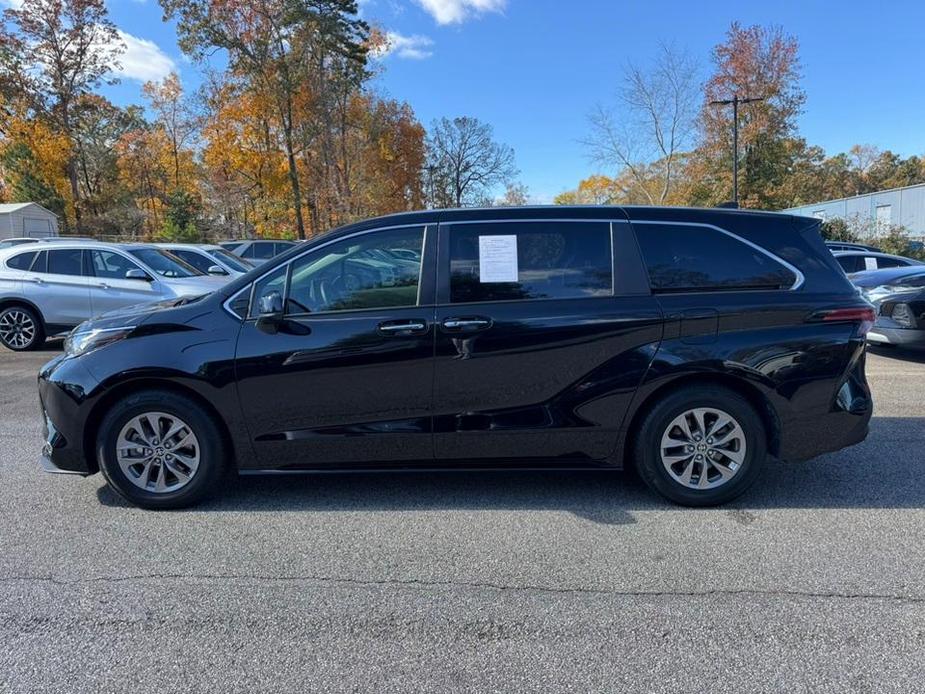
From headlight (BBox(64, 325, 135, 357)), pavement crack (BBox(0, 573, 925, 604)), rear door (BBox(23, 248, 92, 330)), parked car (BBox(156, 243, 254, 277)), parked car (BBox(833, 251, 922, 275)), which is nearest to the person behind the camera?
pavement crack (BBox(0, 573, 925, 604))

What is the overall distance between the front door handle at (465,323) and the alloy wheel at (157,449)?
5.65 feet

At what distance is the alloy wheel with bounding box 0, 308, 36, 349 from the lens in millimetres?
10023

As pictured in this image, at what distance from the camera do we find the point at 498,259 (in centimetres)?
390

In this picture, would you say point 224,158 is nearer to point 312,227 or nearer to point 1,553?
point 312,227

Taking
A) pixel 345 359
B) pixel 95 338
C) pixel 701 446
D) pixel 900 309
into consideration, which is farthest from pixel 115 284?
pixel 900 309

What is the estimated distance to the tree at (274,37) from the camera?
35156mm

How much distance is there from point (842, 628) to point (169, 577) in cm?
317

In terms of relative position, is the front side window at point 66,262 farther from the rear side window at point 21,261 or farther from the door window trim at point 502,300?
the door window trim at point 502,300

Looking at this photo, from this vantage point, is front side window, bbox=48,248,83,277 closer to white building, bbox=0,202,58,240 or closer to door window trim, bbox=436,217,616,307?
door window trim, bbox=436,217,616,307

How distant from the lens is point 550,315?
3.85 meters

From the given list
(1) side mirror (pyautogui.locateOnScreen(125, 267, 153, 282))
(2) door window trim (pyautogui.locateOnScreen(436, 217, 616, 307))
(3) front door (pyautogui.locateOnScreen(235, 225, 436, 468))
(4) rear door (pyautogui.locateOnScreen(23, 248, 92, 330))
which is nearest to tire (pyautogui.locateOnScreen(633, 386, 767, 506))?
(2) door window trim (pyautogui.locateOnScreen(436, 217, 616, 307))

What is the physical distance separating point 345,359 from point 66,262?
876cm

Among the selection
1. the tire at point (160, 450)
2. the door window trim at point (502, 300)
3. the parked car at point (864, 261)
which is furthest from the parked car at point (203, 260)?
the parked car at point (864, 261)

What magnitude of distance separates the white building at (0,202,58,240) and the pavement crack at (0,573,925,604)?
34.2 metres
